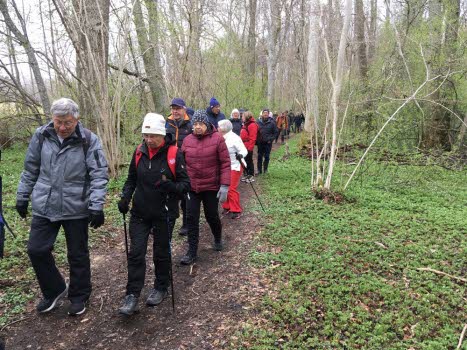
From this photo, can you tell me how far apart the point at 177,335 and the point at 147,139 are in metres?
1.95

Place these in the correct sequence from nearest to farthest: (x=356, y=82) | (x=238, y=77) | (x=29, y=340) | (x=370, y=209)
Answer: (x=29, y=340), (x=370, y=209), (x=356, y=82), (x=238, y=77)

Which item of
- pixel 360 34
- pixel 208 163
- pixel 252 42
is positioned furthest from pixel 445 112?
pixel 252 42

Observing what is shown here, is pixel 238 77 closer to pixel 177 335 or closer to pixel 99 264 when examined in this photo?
pixel 99 264

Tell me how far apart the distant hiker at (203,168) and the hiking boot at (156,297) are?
900 millimetres

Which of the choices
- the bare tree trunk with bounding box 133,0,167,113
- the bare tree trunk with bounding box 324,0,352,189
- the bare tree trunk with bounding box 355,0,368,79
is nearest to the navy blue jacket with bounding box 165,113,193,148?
the bare tree trunk with bounding box 324,0,352,189

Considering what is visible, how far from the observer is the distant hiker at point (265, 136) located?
34.6 ft

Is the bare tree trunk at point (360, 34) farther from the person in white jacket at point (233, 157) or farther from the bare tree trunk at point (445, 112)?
the person in white jacket at point (233, 157)

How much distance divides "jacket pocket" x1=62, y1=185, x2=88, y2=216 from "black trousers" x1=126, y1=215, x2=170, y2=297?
558 mm

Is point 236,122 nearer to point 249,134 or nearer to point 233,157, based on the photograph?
point 249,134

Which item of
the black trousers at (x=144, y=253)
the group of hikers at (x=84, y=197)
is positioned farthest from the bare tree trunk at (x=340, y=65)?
the black trousers at (x=144, y=253)

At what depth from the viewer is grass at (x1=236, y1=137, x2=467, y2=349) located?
11.4 feet

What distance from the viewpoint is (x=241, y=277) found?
4.59 meters

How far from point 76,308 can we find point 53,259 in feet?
1.82

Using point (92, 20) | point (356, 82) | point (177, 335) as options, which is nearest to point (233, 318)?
point (177, 335)
